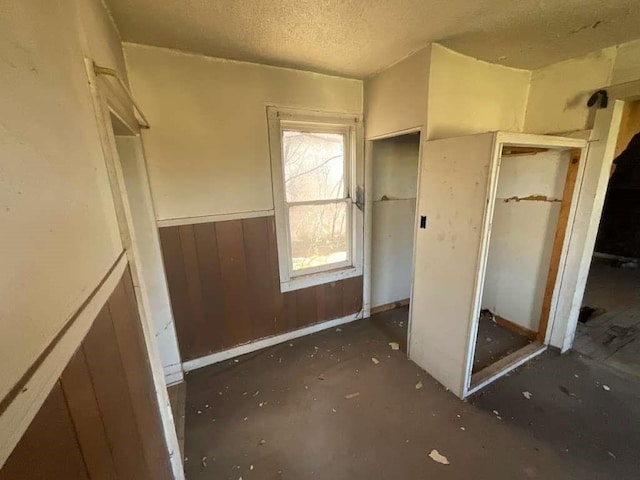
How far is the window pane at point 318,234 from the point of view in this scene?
2.38 meters

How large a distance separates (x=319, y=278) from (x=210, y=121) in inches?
62.4

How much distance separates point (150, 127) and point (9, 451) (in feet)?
6.13

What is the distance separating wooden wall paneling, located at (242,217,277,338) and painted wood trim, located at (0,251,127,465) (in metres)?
1.51

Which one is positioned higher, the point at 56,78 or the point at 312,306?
the point at 56,78

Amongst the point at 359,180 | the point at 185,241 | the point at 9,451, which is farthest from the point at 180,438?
the point at 359,180

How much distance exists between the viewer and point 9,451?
0.30 m

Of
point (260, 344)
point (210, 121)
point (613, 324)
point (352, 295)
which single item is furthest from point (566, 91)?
point (260, 344)

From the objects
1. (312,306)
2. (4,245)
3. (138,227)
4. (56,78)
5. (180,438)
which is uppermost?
(56,78)

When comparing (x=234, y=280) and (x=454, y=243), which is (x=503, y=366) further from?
(x=234, y=280)

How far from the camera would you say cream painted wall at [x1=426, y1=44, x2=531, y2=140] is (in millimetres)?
1722

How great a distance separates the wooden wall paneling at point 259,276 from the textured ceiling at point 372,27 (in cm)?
120

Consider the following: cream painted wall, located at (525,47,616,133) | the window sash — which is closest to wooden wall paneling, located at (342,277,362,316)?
the window sash

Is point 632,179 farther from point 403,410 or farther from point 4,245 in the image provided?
point 4,245

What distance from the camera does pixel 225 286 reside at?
212 cm
